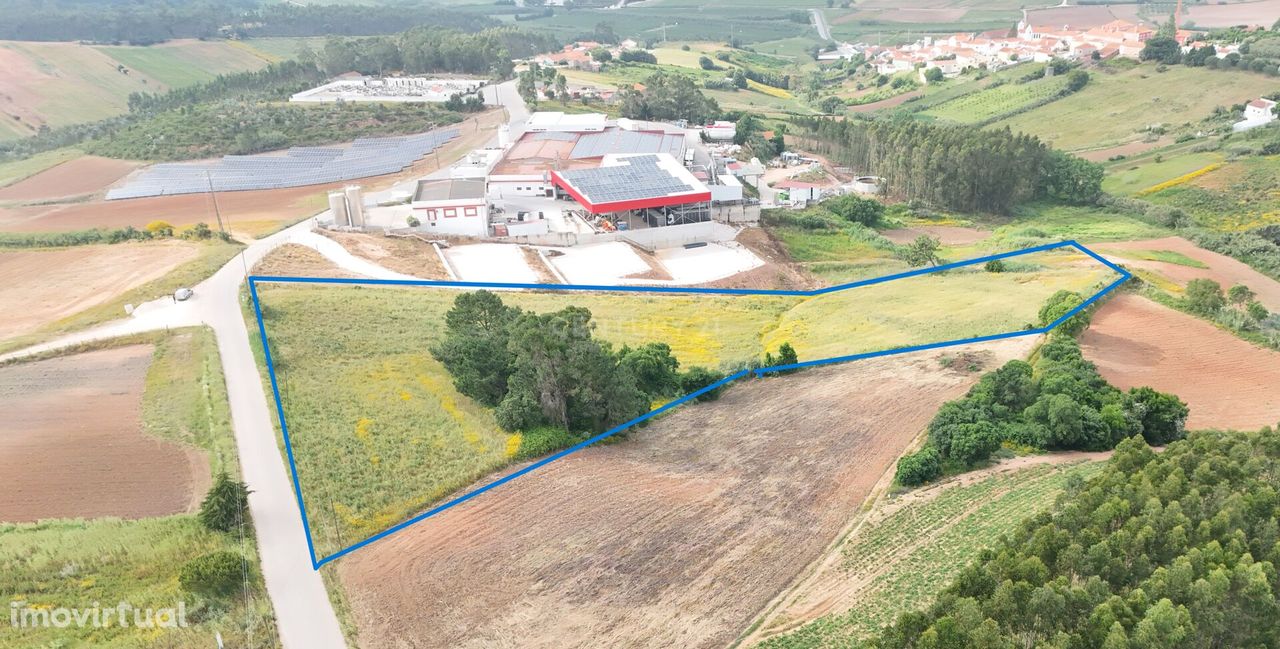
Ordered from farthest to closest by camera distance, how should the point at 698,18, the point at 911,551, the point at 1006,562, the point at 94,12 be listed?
the point at 698,18
the point at 94,12
the point at 911,551
the point at 1006,562

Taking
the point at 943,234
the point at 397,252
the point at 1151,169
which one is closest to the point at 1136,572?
the point at 397,252

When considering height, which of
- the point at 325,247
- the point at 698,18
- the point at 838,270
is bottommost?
the point at 838,270

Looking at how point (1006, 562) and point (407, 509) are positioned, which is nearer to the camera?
point (1006, 562)

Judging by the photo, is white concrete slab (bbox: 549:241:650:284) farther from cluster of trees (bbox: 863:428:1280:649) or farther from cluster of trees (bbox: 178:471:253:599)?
cluster of trees (bbox: 863:428:1280:649)

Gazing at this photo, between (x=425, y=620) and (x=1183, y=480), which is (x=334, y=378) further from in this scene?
(x=1183, y=480)

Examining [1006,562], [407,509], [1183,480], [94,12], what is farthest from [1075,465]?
[94,12]

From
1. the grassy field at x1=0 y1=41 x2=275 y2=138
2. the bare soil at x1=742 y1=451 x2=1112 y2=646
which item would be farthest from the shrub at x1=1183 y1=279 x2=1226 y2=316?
the grassy field at x1=0 y1=41 x2=275 y2=138

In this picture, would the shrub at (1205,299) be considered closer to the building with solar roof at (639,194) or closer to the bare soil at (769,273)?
the bare soil at (769,273)

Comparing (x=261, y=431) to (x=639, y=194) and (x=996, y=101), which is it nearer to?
(x=639, y=194)
